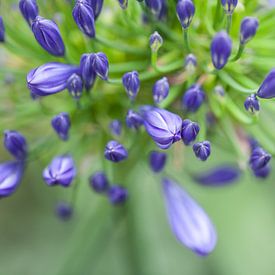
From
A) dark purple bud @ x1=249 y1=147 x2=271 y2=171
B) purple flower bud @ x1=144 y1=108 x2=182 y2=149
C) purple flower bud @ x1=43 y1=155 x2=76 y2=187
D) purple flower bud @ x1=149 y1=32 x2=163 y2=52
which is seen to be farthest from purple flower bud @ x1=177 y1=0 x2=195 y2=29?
purple flower bud @ x1=43 y1=155 x2=76 y2=187

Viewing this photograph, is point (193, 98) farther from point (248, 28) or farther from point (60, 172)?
point (60, 172)

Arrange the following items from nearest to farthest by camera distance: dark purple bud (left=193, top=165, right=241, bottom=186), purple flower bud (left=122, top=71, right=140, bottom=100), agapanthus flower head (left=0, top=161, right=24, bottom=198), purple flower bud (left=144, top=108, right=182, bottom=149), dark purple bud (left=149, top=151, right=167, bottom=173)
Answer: purple flower bud (left=144, top=108, right=182, bottom=149) < purple flower bud (left=122, top=71, right=140, bottom=100) < agapanthus flower head (left=0, top=161, right=24, bottom=198) < dark purple bud (left=149, top=151, right=167, bottom=173) < dark purple bud (left=193, top=165, right=241, bottom=186)

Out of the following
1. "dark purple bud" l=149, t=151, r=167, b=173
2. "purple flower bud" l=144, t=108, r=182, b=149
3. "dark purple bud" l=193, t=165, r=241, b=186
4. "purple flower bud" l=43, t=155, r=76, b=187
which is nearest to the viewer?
"purple flower bud" l=144, t=108, r=182, b=149

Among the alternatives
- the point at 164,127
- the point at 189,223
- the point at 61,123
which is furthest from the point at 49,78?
the point at 189,223

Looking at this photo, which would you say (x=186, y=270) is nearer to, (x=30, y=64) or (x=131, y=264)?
(x=131, y=264)

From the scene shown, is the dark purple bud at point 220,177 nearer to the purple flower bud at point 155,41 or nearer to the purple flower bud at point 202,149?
the purple flower bud at point 202,149

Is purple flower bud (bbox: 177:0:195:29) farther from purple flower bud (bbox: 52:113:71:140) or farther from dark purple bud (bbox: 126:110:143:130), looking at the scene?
purple flower bud (bbox: 52:113:71:140)
